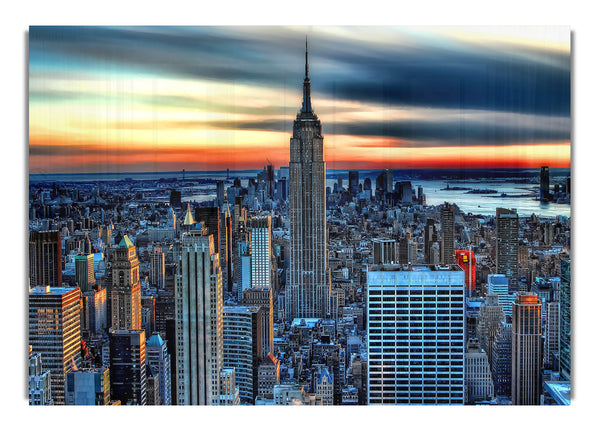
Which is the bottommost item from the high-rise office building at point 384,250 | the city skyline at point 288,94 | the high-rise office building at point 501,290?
the high-rise office building at point 501,290

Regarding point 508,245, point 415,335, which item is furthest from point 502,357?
point 508,245

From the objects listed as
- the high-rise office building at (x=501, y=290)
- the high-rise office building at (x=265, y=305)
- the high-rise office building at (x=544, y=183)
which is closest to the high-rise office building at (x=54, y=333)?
the high-rise office building at (x=265, y=305)

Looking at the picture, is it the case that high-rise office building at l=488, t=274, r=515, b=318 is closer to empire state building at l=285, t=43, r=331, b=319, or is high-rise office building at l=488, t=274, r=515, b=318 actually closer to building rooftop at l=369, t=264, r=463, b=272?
building rooftop at l=369, t=264, r=463, b=272

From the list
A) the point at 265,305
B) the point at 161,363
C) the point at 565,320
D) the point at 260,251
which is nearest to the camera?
the point at 565,320

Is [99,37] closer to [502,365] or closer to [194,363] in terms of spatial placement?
[194,363]

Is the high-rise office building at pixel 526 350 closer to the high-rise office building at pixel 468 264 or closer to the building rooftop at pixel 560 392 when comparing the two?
the building rooftop at pixel 560 392

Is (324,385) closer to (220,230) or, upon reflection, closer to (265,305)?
(265,305)
